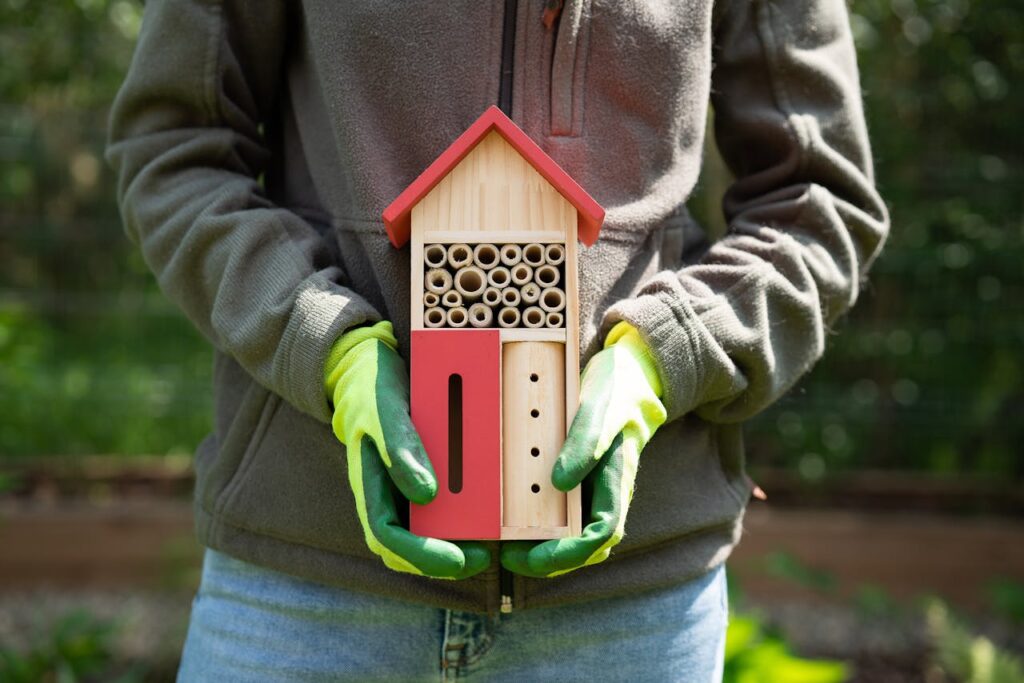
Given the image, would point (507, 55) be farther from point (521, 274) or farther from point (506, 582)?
point (506, 582)

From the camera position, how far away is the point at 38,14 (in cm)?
382

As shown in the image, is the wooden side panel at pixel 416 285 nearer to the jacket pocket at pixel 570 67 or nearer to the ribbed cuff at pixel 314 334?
the ribbed cuff at pixel 314 334

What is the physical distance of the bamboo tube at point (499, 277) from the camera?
4.18 feet

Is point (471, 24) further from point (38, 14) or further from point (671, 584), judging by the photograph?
point (38, 14)

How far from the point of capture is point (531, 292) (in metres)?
1.28

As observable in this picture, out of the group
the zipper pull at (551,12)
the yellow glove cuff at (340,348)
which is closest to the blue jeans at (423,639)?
the yellow glove cuff at (340,348)

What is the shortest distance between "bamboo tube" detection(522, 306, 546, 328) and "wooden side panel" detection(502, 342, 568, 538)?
0.02 metres

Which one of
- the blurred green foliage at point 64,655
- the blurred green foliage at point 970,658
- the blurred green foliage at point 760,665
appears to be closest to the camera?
the blurred green foliage at point 760,665

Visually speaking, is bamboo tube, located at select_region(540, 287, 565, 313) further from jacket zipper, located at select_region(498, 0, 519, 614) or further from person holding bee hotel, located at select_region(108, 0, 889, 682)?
jacket zipper, located at select_region(498, 0, 519, 614)

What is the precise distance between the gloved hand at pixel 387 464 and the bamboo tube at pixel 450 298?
0.09 meters

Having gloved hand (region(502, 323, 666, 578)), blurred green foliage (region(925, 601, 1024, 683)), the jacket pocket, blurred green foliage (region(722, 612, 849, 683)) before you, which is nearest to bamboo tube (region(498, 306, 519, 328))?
gloved hand (region(502, 323, 666, 578))

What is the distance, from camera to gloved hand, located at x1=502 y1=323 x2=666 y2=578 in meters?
1.21

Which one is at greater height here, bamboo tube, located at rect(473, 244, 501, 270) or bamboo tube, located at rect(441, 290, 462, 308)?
bamboo tube, located at rect(473, 244, 501, 270)

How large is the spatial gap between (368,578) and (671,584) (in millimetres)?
382
